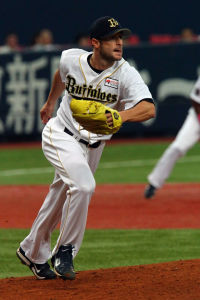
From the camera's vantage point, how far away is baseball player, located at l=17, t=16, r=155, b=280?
632 cm

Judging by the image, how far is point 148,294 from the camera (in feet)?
19.7

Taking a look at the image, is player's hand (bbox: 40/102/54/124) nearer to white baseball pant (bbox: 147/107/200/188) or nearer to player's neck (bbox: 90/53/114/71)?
player's neck (bbox: 90/53/114/71)

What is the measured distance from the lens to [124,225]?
987cm

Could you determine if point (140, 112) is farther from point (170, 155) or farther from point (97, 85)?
point (170, 155)

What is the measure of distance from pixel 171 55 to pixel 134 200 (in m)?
7.39

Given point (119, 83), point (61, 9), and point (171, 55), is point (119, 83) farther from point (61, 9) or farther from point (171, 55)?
point (61, 9)

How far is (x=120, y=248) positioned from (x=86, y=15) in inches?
642

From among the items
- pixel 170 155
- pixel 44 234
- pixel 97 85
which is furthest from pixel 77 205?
pixel 170 155

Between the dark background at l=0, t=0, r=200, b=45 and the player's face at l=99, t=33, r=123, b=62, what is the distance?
17.5 metres

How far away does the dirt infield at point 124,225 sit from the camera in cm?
605

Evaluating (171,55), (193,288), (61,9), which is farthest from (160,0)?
(193,288)

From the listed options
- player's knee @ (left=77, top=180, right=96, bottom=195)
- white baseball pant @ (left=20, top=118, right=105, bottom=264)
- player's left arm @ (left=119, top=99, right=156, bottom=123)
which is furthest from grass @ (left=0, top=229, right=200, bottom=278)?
player's left arm @ (left=119, top=99, right=156, bottom=123)

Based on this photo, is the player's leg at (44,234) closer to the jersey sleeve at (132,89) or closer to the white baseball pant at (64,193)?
the white baseball pant at (64,193)

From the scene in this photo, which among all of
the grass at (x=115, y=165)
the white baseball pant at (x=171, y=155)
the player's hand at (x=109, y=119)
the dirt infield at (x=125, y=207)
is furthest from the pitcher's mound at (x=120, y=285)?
the grass at (x=115, y=165)
